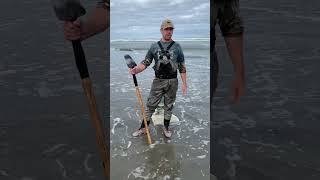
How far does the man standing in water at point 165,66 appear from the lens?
6.48m

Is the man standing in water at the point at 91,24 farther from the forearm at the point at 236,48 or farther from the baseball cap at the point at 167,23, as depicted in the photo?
the baseball cap at the point at 167,23

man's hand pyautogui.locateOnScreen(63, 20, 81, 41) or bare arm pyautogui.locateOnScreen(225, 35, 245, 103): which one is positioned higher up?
man's hand pyautogui.locateOnScreen(63, 20, 81, 41)

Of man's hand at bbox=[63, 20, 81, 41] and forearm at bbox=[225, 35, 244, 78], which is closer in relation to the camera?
man's hand at bbox=[63, 20, 81, 41]

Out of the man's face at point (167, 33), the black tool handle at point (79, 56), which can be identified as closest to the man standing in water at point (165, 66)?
the man's face at point (167, 33)

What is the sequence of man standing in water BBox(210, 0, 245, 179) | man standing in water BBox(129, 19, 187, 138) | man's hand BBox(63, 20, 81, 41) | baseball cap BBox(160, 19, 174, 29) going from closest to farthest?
man's hand BBox(63, 20, 81, 41)
man standing in water BBox(210, 0, 245, 179)
baseball cap BBox(160, 19, 174, 29)
man standing in water BBox(129, 19, 187, 138)

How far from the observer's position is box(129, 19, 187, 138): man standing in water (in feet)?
21.2

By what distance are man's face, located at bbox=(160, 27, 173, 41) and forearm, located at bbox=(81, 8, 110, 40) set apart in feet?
9.54

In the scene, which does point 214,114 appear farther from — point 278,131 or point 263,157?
point 263,157

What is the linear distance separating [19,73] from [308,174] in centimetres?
962

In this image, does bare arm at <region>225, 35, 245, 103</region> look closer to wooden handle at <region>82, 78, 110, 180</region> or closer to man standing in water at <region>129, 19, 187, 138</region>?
wooden handle at <region>82, 78, 110, 180</region>

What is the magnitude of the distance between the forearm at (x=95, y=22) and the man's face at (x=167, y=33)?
9.54 ft

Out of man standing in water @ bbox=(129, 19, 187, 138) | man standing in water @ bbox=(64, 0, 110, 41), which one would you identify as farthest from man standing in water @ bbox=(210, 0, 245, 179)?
man standing in water @ bbox=(129, 19, 187, 138)

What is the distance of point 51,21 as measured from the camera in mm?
23859

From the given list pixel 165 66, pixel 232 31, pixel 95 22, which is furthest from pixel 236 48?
pixel 165 66
